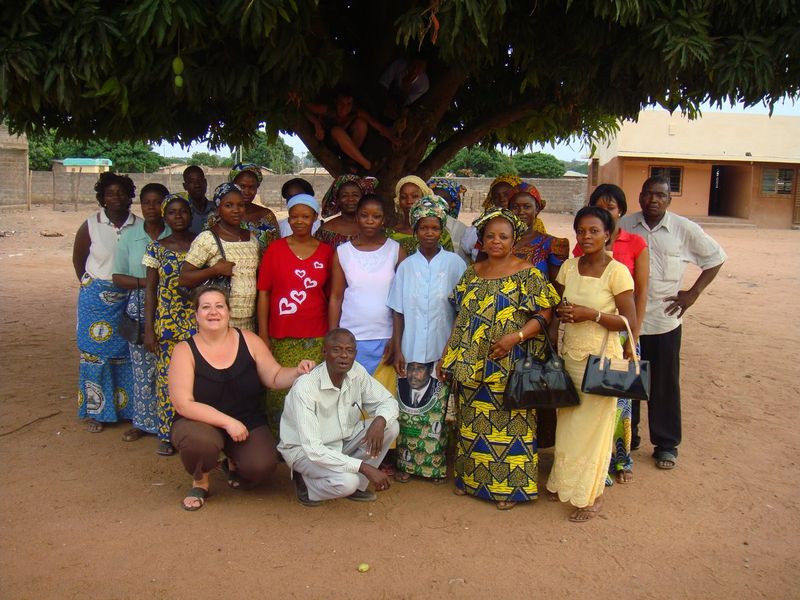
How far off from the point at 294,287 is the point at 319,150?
173 cm

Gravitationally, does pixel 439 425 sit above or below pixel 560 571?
above

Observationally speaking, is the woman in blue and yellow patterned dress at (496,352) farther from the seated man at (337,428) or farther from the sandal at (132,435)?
the sandal at (132,435)

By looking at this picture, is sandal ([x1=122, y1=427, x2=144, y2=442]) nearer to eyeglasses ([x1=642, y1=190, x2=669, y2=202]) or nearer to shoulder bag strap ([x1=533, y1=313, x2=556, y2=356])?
shoulder bag strap ([x1=533, y1=313, x2=556, y2=356])

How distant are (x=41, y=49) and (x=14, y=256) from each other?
12.5 m

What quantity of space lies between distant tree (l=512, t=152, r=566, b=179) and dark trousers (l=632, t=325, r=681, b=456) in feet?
116

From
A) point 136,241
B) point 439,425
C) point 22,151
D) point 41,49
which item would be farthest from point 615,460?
point 22,151

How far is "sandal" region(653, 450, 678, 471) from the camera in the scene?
458 centimetres

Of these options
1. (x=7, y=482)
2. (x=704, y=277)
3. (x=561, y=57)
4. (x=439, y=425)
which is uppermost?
(x=561, y=57)

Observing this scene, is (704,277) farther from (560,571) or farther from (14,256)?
(14,256)

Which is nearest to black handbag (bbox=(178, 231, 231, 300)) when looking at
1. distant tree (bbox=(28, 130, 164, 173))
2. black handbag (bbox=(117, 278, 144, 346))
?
black handbag (bbox=(117, 278, 144, 346))

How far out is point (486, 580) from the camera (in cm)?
326

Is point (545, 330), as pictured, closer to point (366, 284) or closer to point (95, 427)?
point (366, 284)

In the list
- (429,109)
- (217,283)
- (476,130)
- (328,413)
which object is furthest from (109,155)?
(328,413)

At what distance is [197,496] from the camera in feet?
12.9
